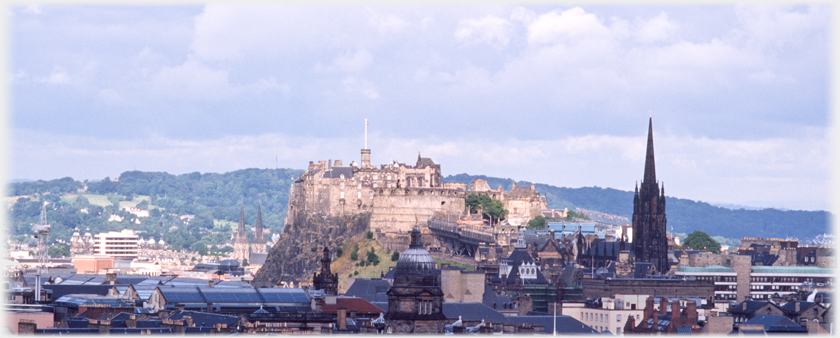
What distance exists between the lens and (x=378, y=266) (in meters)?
197

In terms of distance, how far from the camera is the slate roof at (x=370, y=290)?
13961 cm

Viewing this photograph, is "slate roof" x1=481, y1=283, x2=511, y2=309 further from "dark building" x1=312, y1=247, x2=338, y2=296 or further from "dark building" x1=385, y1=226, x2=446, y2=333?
"dark building" x1=385, y1=226, x2=446, y2=333

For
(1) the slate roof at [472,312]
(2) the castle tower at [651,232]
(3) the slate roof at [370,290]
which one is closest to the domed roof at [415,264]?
(1) the slate roof at [472,312]

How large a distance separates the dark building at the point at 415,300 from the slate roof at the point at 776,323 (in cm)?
3370

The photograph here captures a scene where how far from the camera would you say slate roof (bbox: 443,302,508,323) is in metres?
120

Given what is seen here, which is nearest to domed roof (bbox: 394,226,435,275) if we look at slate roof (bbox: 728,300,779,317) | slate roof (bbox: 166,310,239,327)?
slate roof (bbox: 166,310,239,327)

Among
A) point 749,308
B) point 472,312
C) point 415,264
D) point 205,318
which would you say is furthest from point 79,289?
point 749,308

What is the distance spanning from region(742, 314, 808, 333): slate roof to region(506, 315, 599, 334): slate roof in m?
12.6

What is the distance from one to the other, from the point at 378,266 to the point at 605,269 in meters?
37.9

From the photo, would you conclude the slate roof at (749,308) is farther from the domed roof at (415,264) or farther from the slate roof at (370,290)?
the domed roof at (415,264)

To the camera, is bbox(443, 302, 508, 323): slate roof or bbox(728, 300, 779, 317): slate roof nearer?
bbox(443, 302, 508, 323): slate roof

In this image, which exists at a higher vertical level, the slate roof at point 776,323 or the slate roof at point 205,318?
the slate roof at point 205,318

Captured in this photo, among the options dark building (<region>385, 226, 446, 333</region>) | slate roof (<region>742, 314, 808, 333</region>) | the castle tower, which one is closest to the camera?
dark building (<region>385, 226, 446, 333</region>)

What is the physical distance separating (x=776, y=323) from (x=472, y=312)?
22713 mm
